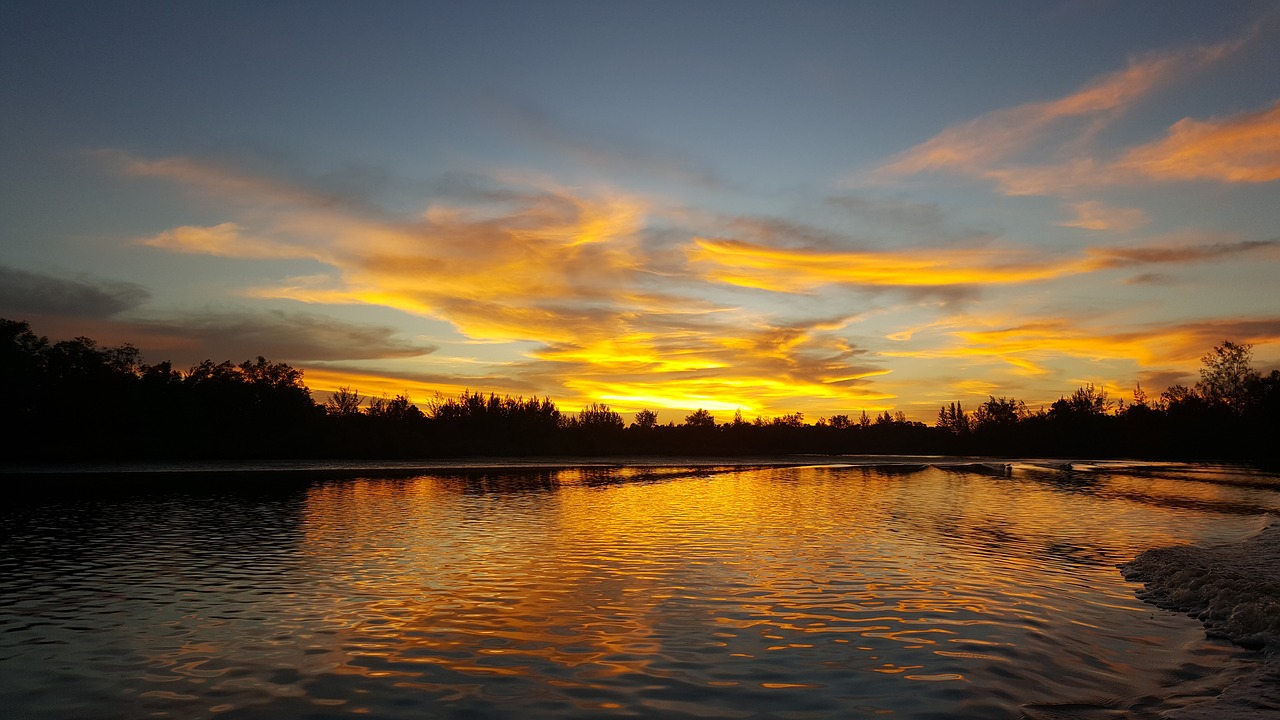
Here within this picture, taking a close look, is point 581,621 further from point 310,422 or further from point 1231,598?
point 310,422

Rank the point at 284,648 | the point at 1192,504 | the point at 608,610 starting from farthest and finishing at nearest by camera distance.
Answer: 1. the point at 1192,504
2. the point at 608,610
3. the point at 284,648

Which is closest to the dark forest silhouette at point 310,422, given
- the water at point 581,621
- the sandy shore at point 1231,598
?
the water at point 581,621

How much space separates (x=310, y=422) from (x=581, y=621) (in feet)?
416

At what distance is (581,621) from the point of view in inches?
622

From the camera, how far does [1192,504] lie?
1911 inches

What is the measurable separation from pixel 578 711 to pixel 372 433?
133 m

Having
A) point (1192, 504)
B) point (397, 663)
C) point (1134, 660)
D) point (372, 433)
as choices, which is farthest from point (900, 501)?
point (372, 433)

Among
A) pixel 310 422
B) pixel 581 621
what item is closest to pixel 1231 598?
pixel 581 621

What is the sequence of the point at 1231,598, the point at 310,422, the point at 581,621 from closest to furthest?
the point at 581,621
the point at 1231,598
the point at 310,422

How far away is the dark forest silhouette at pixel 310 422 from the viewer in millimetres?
102750

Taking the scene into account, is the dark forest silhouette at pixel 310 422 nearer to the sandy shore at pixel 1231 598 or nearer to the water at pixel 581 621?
the water at pixel 581 621

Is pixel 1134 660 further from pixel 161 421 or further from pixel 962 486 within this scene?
pixel 161 421

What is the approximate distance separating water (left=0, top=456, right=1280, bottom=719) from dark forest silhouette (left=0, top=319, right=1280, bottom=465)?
84.6 metres

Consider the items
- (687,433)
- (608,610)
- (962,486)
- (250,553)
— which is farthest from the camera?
(687,433)
